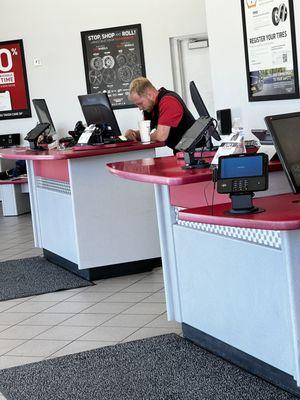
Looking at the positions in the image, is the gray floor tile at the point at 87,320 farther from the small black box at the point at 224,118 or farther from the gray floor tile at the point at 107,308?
the small black box at the point at 224,118

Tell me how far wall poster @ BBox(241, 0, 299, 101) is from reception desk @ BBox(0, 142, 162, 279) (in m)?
1.41

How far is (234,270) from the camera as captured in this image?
4.06 metres

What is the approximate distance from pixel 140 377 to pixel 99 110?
334 centimetres

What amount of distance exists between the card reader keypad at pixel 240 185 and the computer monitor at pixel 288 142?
0.22 meters

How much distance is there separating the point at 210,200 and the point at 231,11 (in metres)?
3.91

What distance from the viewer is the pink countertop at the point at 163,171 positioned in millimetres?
4406

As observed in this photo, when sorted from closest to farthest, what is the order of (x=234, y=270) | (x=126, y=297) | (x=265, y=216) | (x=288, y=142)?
(x=265, y=216), (x=288, y=142), (x=234, y=270), (x=126, y=297)

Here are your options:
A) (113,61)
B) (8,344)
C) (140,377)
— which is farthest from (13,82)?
(140,377)

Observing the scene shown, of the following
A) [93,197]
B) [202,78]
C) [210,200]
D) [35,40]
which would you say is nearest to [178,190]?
[210,200]

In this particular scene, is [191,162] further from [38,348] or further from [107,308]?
[107,308]

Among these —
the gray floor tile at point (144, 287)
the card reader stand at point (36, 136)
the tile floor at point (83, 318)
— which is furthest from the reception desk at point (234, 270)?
the card reader stand at point (36, 136)

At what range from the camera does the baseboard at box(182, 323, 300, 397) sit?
3.85m

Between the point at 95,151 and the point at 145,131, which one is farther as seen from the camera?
the point at 145,131

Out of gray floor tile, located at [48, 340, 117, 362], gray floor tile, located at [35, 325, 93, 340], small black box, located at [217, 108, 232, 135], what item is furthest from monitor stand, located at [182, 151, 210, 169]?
small black box, located at [217, 108, 232, 135]
